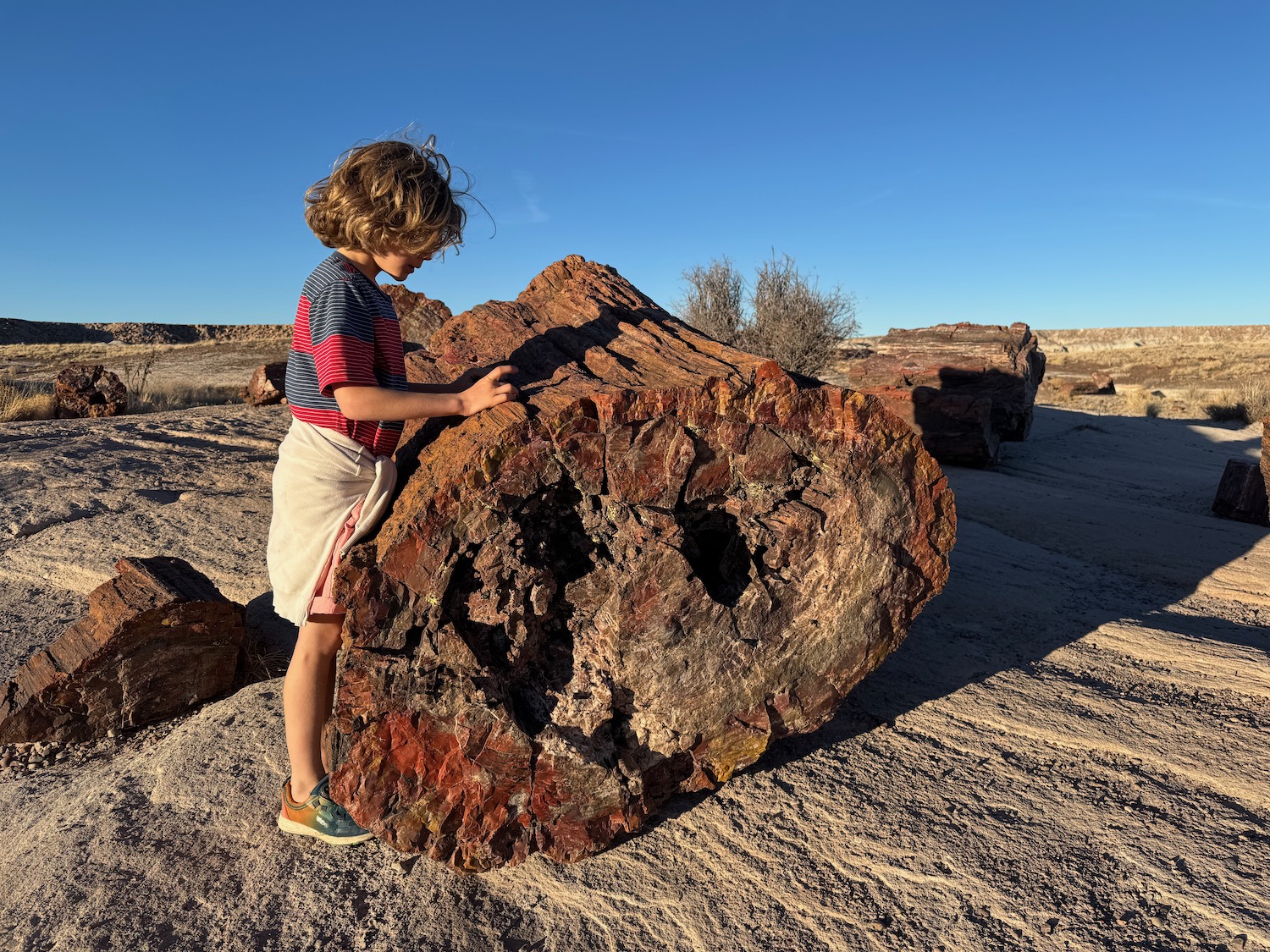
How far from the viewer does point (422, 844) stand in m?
2.29

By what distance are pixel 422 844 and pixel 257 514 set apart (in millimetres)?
3965

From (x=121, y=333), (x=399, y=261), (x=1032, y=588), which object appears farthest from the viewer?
(x=121, y=333)

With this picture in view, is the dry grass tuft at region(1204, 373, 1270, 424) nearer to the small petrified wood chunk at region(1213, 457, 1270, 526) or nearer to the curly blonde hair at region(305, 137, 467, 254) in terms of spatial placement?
the small petrified wood chunk at region(1213, 457, 1270, 526)

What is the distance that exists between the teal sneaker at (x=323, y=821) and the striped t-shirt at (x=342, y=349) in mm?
1081

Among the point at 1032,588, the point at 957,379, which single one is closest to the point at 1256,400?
the point at 957,379

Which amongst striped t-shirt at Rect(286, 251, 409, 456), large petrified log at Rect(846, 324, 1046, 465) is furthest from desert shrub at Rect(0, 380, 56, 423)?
large petrified log at Rect(846, 324, 1046, 465)

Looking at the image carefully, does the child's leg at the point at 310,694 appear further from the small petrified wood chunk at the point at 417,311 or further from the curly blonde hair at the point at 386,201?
the small petrified wood chunk at the point at 417,311

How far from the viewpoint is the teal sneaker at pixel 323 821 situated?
2422 mm

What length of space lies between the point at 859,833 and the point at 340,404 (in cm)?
198

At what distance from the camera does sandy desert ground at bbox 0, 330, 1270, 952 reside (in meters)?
2.09

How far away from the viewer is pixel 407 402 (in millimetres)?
2260

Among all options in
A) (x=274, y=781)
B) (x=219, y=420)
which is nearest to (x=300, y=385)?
→ (x=274, y=781)

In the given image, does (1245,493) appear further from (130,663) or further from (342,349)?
(130,663)

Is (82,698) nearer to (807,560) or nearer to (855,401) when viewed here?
(807,560)
